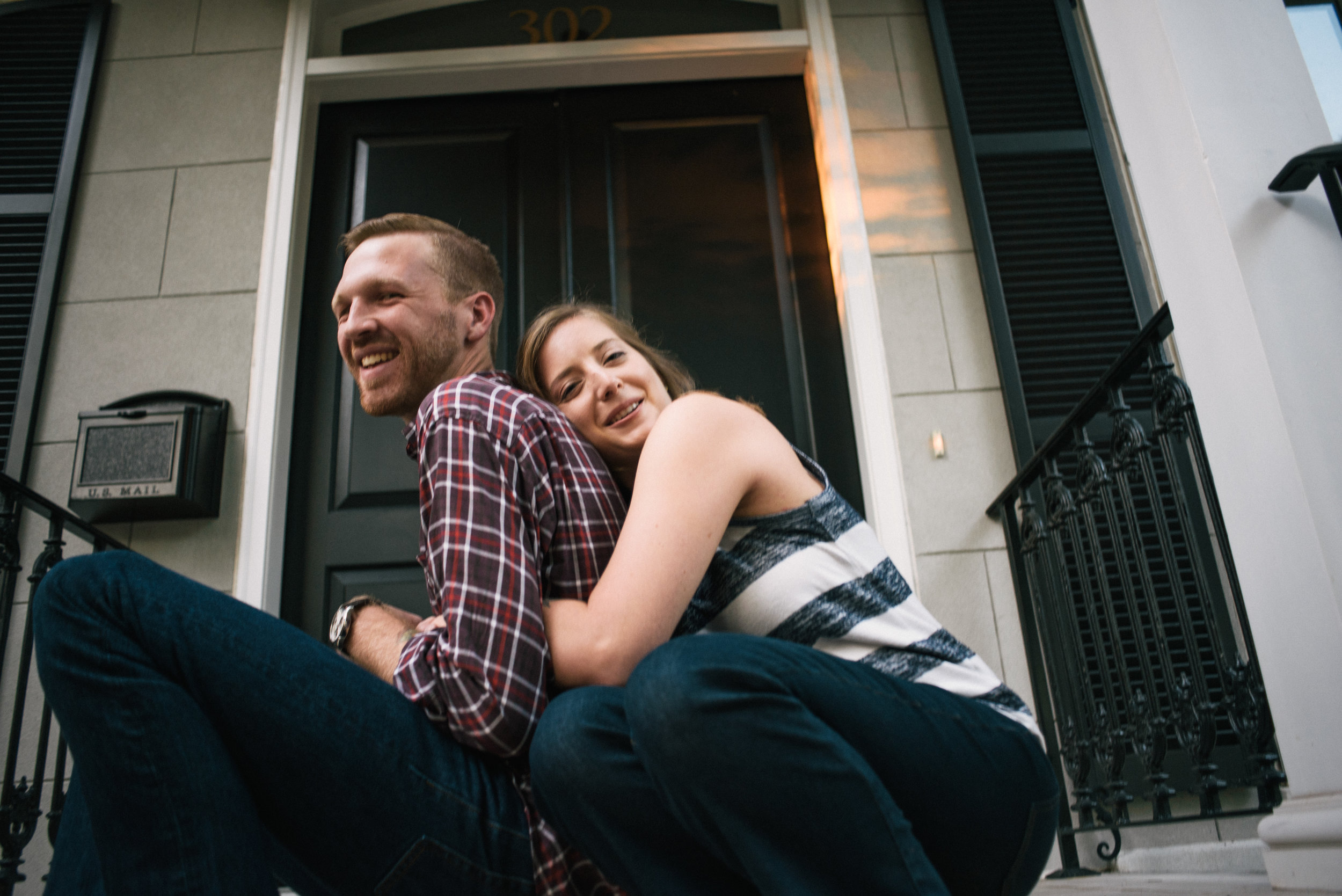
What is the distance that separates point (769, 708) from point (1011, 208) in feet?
9.32

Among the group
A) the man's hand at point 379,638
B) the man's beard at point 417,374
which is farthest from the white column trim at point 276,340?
the man's hand at point 379,638

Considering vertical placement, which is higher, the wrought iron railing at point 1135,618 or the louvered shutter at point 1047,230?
the louvered shutter at point 1047,230

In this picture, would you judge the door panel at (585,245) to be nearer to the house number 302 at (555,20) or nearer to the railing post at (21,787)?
the house number 302 at (555,20)

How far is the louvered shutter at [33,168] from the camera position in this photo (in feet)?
9.72

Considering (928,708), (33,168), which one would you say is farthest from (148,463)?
(928,708)

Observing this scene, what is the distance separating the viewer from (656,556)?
2.99ft

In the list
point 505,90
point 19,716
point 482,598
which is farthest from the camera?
point 505,90

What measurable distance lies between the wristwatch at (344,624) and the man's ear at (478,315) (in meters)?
0.46

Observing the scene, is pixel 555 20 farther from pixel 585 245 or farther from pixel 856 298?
pixel 856 298

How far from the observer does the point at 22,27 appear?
3461 millimetres

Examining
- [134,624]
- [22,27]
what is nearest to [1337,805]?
[134,624]

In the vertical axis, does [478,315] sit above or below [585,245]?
below

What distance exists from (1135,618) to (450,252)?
177 centimetres

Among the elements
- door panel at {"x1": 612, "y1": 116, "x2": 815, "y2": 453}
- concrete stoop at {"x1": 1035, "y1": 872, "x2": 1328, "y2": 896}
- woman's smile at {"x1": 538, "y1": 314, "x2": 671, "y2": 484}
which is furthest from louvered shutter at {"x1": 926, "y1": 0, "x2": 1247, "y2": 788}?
woman's smile at {"x1": 538, "y1": 314, "x2": 671, "y2": 484}
